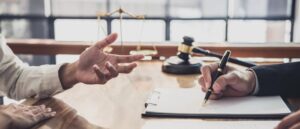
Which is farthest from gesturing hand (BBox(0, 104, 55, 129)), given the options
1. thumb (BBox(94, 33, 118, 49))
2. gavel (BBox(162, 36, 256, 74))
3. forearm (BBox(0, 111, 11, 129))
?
gavel (BBox(162, 36, 256, 74))

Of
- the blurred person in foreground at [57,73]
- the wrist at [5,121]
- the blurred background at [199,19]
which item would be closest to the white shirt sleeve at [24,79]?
the blurred person in foreground at [57,73]

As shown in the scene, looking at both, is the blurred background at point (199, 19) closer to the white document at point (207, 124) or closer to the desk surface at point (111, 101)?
the desk surface at point (111, 101)

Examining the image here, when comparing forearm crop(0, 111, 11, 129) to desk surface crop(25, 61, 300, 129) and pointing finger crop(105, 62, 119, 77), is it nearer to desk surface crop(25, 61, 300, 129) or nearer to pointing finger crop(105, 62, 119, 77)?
desk surface crop(25, 61, 300, 129)

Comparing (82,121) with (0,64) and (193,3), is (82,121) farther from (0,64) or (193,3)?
(193,3)

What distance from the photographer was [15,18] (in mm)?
6977

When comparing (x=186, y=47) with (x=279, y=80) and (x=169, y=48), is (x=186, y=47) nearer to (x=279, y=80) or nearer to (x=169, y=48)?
(x=169, y=48)

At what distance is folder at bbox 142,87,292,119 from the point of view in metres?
1.15

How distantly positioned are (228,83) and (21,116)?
0.55 meters

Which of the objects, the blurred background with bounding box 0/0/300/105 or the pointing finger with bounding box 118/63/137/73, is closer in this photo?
the pointing finger with bounding box 118/63/137/73

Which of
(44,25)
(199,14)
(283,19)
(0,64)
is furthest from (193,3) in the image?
(0,64)

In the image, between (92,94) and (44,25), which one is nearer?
(92,94)

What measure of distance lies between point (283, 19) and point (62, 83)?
583 cm

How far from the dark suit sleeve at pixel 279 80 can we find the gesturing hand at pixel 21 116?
58 cm

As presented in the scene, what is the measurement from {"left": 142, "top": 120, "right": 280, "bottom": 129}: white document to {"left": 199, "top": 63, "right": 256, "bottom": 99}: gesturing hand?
198mm
